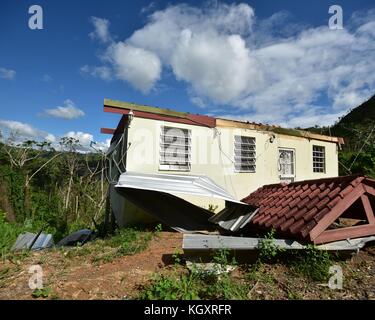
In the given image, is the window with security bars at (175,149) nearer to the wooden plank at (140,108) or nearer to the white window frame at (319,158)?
the wooden plank at (140,108)

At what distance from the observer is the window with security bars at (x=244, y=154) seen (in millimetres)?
10070

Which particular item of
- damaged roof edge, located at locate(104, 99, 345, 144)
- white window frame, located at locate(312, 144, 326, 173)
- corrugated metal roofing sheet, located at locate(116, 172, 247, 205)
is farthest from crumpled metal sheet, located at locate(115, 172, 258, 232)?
white window frame, located at locate(312, 144, 326, 173)

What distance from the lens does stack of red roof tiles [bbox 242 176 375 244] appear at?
5183 millimetres

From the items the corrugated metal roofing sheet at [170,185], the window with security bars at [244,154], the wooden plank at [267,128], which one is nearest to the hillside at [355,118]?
the wooden plank at [267,128]

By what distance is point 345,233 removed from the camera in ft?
17.7

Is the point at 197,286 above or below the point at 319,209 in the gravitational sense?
below

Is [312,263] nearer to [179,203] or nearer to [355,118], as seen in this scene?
[179,203]

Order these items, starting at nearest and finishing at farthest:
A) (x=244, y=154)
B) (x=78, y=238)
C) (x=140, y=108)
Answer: (x=140, y=108) < (x=78, y=238) < (x=244, y=154)

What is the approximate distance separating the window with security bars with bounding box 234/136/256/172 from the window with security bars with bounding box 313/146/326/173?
3.59 metres

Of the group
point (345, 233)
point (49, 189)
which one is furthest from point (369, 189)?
point (49, 189)

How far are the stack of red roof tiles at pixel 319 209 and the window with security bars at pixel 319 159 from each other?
17.2ft

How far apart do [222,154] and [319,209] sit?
4.58 m

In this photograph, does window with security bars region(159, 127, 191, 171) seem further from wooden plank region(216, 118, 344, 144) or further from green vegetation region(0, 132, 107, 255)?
green vegetation region(0, 132, 107, 255)
